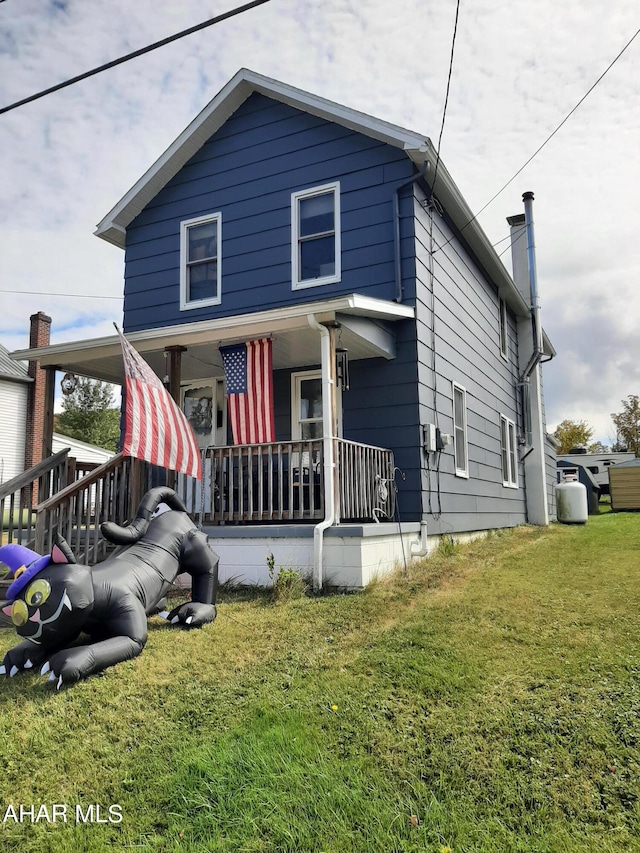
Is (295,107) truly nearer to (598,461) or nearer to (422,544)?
(422,544)

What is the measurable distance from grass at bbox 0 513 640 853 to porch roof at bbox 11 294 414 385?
353 centimetres

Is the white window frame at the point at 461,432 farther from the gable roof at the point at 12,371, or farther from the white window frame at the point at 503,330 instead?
the gable roof at the point at 12,371

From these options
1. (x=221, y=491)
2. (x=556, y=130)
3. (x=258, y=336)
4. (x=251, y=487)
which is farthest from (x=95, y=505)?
(x=556, y=130)

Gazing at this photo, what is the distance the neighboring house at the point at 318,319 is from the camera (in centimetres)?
789

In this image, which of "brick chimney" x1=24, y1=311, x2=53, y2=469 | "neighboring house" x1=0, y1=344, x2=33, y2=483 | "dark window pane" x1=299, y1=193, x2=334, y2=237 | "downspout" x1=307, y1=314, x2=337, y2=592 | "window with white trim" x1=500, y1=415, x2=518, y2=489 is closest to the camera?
"downspout" x1=307, y1=314, x2=337, y2=592

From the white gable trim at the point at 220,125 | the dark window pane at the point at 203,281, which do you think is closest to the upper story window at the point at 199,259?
the dark window pane at the point at 203,281

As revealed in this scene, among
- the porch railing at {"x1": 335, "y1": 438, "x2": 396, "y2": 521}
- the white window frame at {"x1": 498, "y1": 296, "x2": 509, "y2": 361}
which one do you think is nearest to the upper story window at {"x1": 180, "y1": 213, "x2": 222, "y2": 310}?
the porch railing at {"x1": 335, "y1": 438, "x2": 396, "y2": 521}

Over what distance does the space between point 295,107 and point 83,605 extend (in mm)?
8670

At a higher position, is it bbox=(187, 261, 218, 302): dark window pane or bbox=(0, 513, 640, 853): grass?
bbox=(187, 261, 218, 302): dark window pane

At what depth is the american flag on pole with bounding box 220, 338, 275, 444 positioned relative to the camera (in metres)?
8.34

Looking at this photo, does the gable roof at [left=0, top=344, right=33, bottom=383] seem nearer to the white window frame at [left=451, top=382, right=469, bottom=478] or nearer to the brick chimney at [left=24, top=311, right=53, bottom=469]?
the brick chimney at [left=24, top=311, right=53, bottom=469]

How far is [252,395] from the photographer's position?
8.41 metres

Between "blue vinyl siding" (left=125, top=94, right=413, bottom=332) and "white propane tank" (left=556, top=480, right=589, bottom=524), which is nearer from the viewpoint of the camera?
"blue vinyl siding" (left=125, top=94, right=413, bottom=332)

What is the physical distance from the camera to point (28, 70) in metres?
6.93
